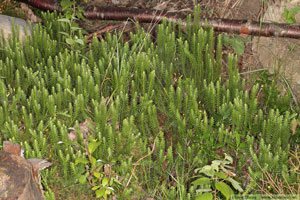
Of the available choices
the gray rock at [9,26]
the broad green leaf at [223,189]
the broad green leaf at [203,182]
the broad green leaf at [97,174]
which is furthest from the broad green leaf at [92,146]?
the gray rock at [9,26]

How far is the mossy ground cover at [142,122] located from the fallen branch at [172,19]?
46 centimetres

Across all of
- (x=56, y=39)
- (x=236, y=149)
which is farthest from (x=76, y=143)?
(x=56, y=39)

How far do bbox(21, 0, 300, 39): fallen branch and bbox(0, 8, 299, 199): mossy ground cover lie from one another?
0.46 m

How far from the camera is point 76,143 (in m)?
3.37

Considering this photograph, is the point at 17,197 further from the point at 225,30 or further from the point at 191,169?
the point at 225,30

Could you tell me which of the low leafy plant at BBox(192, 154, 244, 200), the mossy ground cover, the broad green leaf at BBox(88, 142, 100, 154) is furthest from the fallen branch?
the broad green leaf at BBox(88, 142, 100, 154)

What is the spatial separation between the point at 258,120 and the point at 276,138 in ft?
0.86

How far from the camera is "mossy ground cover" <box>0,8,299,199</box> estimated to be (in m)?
3.38

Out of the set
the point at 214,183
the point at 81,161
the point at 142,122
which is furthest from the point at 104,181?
the point at 214,183

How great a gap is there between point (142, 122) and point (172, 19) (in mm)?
1913

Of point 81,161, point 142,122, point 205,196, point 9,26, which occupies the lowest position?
point 205,196

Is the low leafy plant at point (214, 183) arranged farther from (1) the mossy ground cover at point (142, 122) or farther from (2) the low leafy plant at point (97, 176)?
(2) the low leafy plant at point (97, 176)

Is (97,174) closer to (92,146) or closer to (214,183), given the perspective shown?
(92,146)

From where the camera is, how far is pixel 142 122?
12.2 ft
